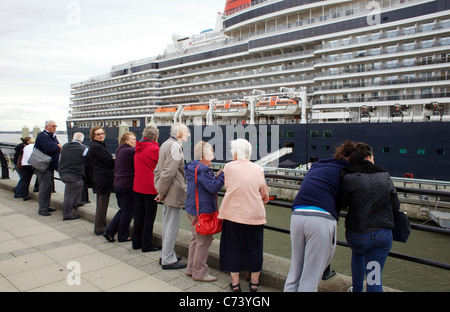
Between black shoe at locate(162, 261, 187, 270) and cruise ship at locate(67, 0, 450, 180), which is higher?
cruise ship at locate(67, 0, 450, 180)

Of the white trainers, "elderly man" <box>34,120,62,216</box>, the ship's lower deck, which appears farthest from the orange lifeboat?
the white trainers

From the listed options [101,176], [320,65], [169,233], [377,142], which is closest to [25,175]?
[101,176]

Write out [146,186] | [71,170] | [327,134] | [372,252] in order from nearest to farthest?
1. [372,252]
2. [146,186]
3. [71,170]
4. [327,134]

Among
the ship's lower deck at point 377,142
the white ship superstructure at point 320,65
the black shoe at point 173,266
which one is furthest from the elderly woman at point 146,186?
the white ship superstructure at point 320,65

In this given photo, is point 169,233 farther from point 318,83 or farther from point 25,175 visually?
point 318,83

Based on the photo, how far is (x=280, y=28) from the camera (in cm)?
3033

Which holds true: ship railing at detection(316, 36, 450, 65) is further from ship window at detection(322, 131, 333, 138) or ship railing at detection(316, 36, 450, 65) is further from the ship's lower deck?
ship window at detection(322, 131, 333, 138)

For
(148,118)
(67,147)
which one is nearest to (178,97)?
(148,118)

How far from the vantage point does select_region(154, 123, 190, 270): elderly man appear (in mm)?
3568

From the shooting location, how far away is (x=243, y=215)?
296 centimetres

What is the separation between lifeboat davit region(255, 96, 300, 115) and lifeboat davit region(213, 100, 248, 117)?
204 centimetres

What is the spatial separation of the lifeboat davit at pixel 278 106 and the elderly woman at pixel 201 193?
77.5 feet

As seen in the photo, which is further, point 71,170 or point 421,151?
point 421,151

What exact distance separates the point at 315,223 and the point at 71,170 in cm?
463
